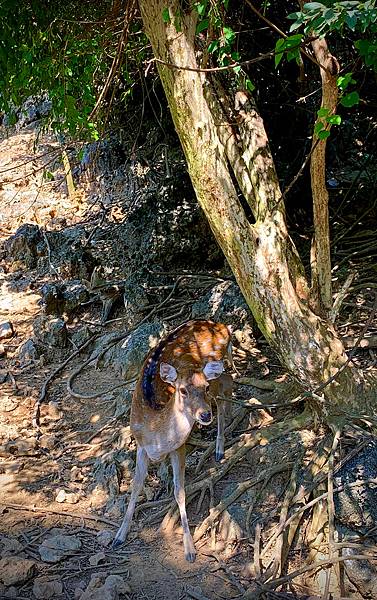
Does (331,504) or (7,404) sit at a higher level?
(7,404)

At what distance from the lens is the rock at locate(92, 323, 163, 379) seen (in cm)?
599

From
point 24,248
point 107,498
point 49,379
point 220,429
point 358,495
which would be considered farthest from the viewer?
point 24,248

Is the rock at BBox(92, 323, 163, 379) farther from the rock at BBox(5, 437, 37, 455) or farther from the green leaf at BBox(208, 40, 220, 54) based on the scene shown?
the green leaf at BBox(208, 40, 220, 54)

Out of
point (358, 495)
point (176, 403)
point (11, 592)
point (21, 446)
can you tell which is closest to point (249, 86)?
point (176, 403)

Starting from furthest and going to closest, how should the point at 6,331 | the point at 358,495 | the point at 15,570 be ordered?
the point at 6,331, the point at 358,495, the point at 15,570

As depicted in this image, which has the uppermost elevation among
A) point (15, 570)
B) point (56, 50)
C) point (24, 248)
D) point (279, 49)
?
point (56, 50)

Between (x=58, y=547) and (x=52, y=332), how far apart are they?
132 inches

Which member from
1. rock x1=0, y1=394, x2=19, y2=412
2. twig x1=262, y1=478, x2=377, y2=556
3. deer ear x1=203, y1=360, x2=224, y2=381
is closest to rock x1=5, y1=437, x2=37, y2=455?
rock x1=0, y1=394, x2=19, y2=412

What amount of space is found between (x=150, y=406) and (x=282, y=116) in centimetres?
435

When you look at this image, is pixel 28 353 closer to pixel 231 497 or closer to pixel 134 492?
pixel 134 492

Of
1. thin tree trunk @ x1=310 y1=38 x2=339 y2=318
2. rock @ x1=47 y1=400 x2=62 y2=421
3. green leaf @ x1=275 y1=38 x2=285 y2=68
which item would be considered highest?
green leaf @ x1=275 y1=38 x2=285 y2=68

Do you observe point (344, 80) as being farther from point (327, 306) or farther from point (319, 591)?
point (319, 591)

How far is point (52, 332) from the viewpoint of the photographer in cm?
694

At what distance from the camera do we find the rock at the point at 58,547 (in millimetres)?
3760
